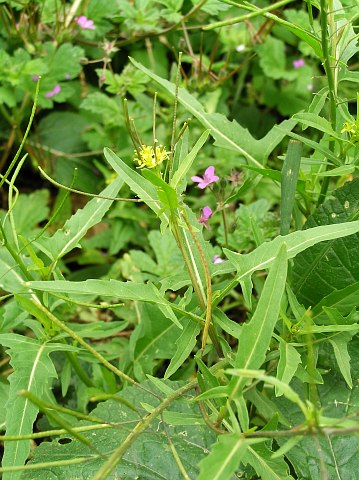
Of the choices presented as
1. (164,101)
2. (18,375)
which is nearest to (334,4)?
(164,101)

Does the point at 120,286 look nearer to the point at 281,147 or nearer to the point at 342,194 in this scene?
the point at 342,194

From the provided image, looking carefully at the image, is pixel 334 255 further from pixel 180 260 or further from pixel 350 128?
pixel 180 260

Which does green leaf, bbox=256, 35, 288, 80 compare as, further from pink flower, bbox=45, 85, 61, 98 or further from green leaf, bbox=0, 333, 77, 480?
green leaf, bbox=0, 333, 77, 480

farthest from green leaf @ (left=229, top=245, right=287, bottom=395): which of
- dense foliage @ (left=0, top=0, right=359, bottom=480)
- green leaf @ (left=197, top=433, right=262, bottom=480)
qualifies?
green leaf @ (left=197, top=433, right=262, bottom=480)

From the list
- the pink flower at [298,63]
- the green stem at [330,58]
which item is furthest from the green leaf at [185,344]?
the pink flower at [298,63]

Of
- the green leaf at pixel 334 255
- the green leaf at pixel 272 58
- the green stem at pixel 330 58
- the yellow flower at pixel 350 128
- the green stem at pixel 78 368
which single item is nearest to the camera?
the green stem at pixel 330 58

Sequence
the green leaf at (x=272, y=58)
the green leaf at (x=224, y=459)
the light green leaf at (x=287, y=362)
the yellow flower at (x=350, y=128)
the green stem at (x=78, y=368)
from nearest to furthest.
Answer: the green leaf at (x=224, y=459) → the light green leaf at (x=287, y=362) → the yellow flower at (x=350, y=128) → the green stem at (x=78, y=368) → the green leaf at (x=272, y=58)

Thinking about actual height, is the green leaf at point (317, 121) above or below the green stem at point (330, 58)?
below

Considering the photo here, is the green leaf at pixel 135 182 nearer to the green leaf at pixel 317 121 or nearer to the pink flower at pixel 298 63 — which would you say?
the green leaf at pixel 317 121
